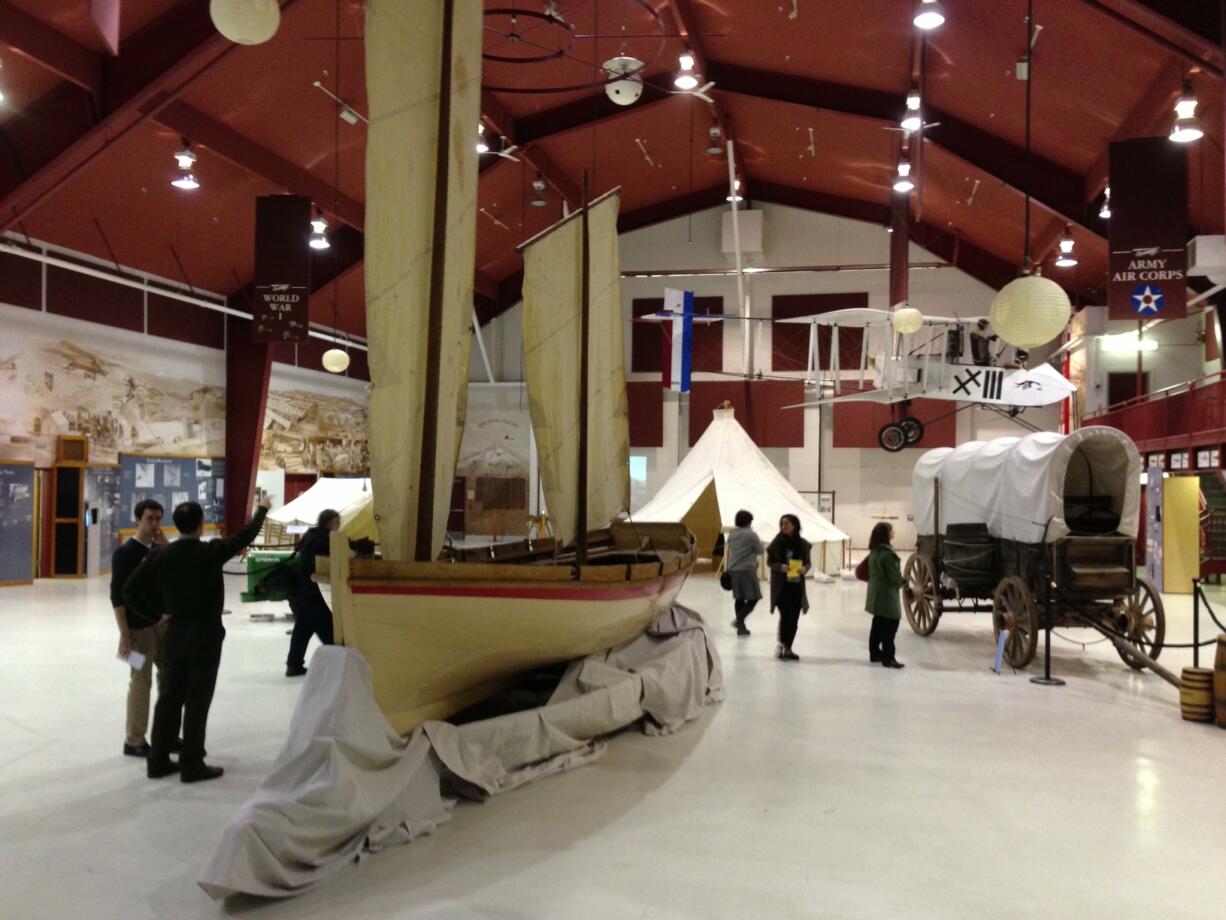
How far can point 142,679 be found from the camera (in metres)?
4.82

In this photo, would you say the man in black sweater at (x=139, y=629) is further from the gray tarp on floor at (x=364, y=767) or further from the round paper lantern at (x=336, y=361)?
the round paper lantern at (x=336, y=361)

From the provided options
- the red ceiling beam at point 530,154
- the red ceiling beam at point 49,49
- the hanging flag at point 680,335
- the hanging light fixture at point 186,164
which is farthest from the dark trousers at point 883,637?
the red ceiling beam at point 49,49

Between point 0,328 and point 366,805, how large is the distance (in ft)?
41.7

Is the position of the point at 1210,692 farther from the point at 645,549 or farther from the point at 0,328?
the point at 0,328

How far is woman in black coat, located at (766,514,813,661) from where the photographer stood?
25.4 ft

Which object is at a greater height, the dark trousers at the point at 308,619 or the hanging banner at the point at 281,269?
the hanging banner at the point at 281,269

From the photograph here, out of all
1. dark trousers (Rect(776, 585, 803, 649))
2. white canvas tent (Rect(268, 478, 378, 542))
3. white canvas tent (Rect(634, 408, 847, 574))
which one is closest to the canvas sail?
dark trousers (Rect(776, 585, 803, 649))

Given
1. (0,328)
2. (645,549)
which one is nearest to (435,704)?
(645,549)

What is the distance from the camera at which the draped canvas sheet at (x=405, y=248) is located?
444 centimetres

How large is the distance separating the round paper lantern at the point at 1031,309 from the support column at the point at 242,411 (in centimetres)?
1483

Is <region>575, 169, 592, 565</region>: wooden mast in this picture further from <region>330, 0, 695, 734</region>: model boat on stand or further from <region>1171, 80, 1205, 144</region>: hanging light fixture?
<region>1171, 80, 1205, 144</region>: hanging light fixture

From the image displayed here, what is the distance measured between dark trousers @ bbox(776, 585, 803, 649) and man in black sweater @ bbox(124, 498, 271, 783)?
4.70 m

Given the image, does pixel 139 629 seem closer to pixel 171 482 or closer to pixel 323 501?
pixel 323 501

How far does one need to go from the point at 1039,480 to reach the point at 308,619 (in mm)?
6057
